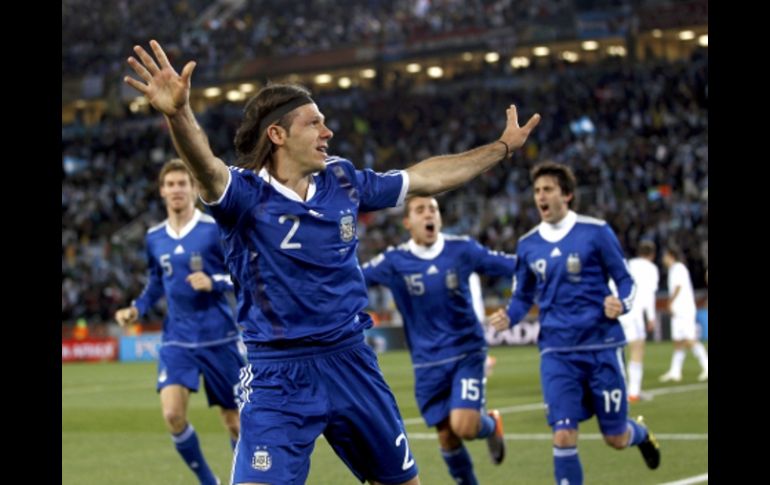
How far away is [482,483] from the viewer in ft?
38.1

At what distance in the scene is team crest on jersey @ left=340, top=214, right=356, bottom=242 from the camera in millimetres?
6414

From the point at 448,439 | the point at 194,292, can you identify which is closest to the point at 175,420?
the point at 194,292

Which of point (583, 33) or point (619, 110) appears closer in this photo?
point (619, 110)

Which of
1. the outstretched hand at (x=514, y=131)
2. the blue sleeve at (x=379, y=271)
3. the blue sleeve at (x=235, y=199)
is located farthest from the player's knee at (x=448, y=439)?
the blue sleeve at (x=235, y=199)

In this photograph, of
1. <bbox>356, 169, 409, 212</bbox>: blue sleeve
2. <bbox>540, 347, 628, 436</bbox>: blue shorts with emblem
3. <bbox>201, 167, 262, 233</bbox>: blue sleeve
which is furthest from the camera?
<bbox>540, 347, 628, 436</bbox>: blue shorts with emblem

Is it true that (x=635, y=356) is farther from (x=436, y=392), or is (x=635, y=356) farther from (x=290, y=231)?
(x=290, y=231)

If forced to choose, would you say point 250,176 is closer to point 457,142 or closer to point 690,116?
point 690,116

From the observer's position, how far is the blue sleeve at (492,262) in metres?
11.1

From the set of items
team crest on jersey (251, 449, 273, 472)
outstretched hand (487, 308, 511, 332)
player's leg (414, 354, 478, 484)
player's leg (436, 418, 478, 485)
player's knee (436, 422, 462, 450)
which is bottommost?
player's leg (436, 418, 478, 485)

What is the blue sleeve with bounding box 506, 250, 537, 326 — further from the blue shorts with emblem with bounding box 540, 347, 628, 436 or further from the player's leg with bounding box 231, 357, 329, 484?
the player's leg with bounding box 231, 357, 329, 484

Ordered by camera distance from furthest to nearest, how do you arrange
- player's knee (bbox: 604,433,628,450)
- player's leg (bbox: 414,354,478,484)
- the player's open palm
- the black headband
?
player's leg (bbox: 414,354,478,484)
player's knee (bbox: 604,433,628,450)
the black headband
the player's open palm

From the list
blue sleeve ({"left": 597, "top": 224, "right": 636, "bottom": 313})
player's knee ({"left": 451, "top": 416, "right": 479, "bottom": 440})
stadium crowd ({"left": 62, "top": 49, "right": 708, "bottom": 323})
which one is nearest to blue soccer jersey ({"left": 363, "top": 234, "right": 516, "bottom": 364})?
player's knee ({"left": 451, "top": 416, "right": 479, "bottom": 440})
